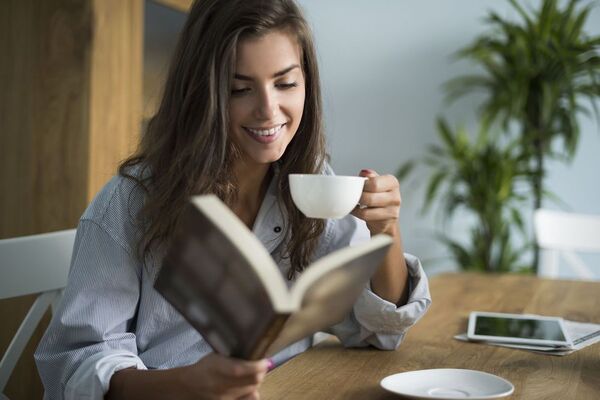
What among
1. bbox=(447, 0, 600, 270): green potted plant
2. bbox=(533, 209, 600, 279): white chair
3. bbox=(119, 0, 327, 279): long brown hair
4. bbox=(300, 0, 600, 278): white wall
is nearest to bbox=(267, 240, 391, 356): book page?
bbox=(119, 0, 327, 279): long brown hair

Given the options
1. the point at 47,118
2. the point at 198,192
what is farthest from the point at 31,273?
the point at 47,118

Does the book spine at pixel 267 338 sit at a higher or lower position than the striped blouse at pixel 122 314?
higher

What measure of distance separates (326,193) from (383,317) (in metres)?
0.37

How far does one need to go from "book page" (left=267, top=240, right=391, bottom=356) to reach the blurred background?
1713 mm

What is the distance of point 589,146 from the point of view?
410 cm

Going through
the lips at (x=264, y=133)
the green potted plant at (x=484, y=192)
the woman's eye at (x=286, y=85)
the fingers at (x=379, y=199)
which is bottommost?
the green potted plant at (x=484, y=192)

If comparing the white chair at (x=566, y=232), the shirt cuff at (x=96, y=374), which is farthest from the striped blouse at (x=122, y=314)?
the white chair at (x=566, y=232)

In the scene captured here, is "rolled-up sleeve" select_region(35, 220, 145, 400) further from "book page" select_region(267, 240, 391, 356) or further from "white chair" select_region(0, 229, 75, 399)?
"book page" select_region(267, 240, 391, 356)

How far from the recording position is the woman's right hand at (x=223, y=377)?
818 mm

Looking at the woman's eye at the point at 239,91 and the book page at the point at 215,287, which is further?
the woman's eye at the point at 239,91

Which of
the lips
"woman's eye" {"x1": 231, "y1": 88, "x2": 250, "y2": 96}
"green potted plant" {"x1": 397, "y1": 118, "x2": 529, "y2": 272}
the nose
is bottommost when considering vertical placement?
"green potted plant" {"x1": 397, "y1": 118, "x2": 529, "y2": 272}

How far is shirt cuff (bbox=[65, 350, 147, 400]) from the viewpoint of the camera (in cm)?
105

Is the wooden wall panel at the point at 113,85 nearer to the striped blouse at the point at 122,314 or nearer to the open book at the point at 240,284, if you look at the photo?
the striped blouse at the point at 122,314

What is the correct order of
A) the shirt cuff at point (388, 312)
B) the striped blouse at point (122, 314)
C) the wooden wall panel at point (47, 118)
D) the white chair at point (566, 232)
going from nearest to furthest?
the striped blouse at point (122, 314) → the shirt cuff at point (388, 312) → the wooden wall panel at point (47, 118) → the white chair at point (566, 232)
